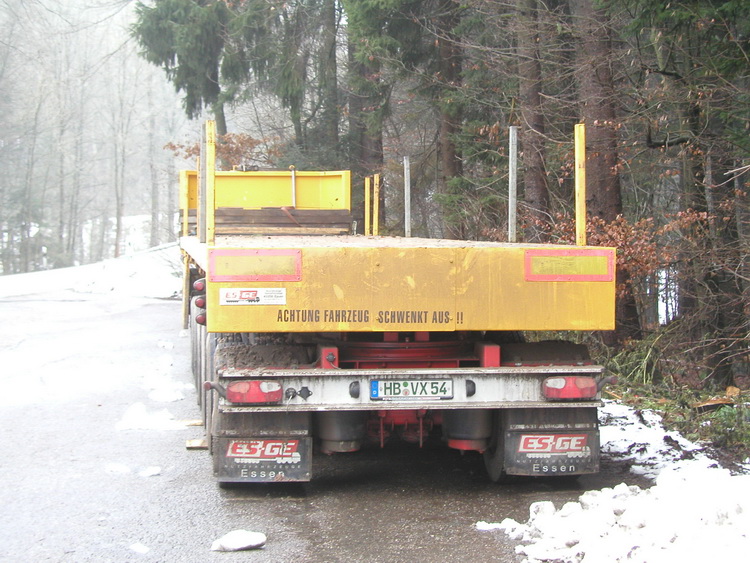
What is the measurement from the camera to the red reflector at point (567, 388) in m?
5.36

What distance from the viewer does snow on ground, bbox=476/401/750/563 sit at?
388 centimetres

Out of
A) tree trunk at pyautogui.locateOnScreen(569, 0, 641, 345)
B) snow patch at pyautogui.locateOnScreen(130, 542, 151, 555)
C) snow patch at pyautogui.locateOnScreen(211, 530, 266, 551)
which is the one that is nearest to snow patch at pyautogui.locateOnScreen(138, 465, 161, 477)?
snow patch at pyautogui.locateOnScreen(130, 542, 151, 555)

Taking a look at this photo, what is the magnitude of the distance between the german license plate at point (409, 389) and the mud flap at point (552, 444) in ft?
1.72

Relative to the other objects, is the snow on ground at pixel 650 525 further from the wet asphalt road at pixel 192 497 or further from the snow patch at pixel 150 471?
the snow patch at pixel 150 471

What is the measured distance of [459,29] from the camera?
16.0 m

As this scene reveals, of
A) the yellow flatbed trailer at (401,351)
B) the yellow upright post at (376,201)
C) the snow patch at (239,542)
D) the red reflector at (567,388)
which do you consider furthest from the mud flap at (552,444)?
the yellow upright post at (376,201)

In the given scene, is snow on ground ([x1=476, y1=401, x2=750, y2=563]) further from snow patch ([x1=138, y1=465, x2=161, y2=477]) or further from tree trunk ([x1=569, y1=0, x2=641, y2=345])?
tree trunk ([x1=569, y1=0, x2=641, y2=345])

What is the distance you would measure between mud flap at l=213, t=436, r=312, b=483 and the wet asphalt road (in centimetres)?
18

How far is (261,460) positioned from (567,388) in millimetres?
1950

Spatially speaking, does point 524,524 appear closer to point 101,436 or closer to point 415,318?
point 415,318

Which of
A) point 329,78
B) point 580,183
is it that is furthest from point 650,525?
point 329,78

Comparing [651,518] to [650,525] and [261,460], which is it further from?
[261,460]

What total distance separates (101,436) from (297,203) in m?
4.30

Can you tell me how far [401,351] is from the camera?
18.4 ft
